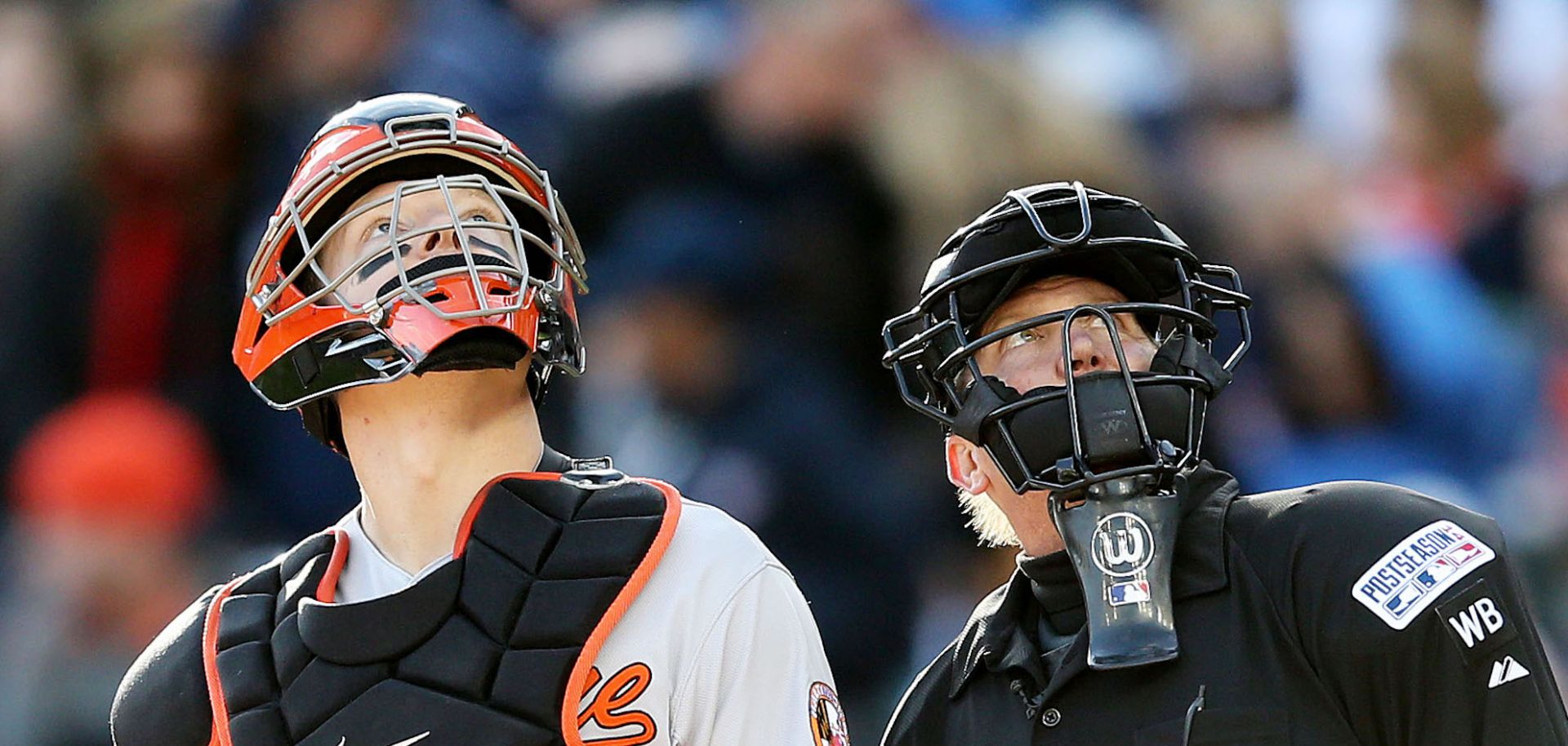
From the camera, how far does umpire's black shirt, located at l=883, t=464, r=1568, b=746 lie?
2299 millimetres

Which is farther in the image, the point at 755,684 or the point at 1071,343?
the point at 1071,343

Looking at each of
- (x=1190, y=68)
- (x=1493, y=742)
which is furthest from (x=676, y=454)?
(x=1493, y=742)

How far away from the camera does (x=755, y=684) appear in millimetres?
2297

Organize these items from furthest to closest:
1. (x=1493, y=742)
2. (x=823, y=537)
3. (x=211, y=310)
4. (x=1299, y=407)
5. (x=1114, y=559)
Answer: (x=211, y=310) → (x=1299, y=407) → (x=823, y=537) → (x=1114, y=559) → (x=1493, y=742)

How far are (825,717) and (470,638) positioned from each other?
0.41 m

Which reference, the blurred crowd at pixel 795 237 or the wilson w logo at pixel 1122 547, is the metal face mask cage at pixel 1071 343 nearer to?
the wilson w logo at pixel 1122 547

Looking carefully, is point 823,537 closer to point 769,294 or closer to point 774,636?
point 769,294

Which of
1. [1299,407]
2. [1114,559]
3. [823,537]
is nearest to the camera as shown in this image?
[1114,559]

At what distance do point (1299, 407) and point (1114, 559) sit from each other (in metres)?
2.69

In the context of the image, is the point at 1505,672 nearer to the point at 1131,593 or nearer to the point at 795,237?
the point at 1131,593

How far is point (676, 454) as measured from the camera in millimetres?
4762

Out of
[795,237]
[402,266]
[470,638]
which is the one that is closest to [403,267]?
[402,266]

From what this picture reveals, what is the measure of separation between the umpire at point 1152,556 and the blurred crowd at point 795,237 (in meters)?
1.96

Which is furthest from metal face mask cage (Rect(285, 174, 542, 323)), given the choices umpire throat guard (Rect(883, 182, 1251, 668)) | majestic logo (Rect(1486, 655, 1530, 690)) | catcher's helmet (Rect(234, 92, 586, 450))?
majestic logo (Rect(1486, 655, 1530, 690))
